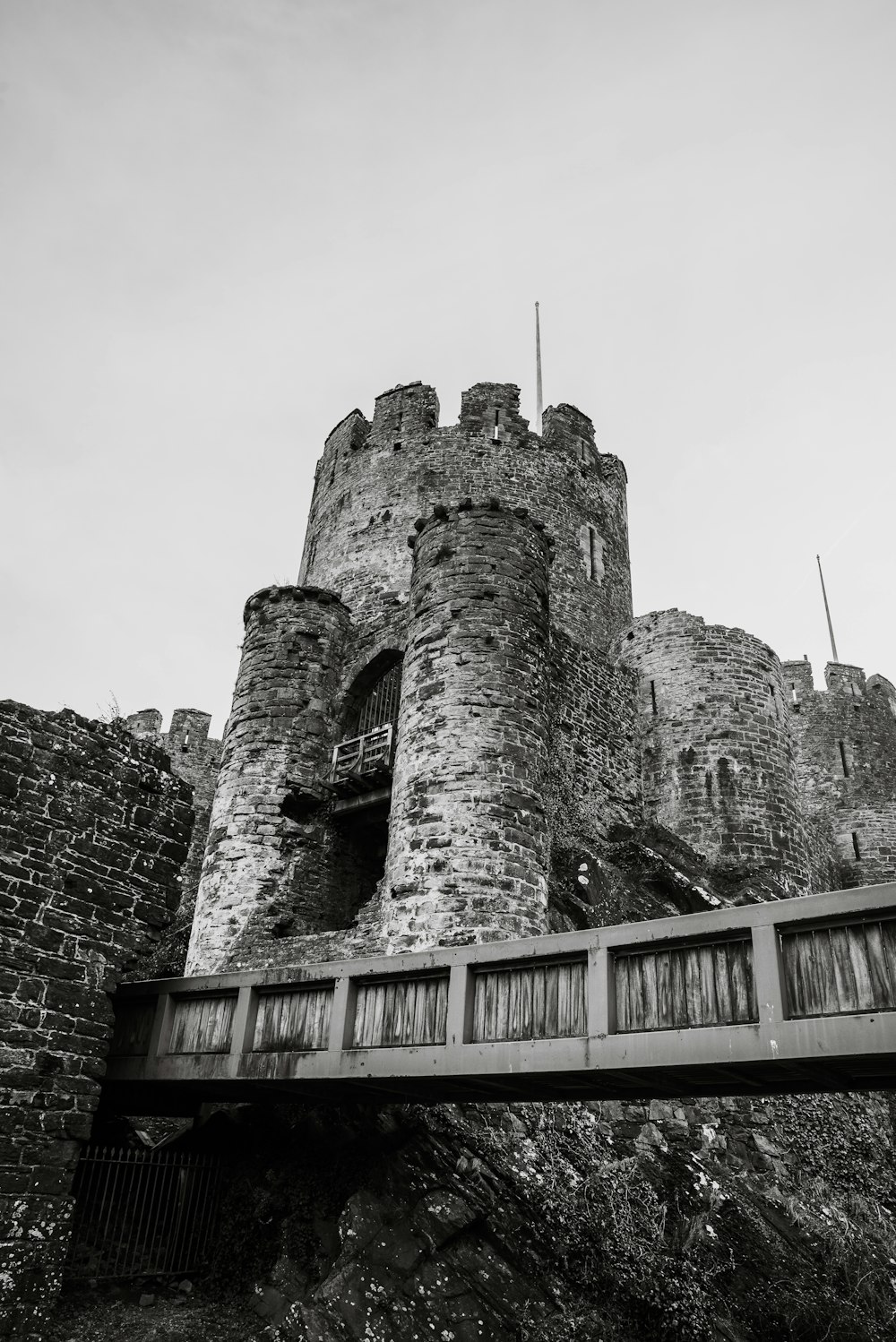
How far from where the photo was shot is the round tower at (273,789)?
14.9 metres

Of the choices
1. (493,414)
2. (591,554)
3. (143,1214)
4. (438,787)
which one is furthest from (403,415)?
(143,1214)

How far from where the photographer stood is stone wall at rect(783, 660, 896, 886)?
2352 centimetres

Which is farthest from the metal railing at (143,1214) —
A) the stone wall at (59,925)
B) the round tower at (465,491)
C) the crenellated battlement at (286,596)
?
the round tower at (465,491)

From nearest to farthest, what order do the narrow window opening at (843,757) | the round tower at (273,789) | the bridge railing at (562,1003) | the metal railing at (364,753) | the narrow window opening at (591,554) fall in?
the bridge railing at (562,1003) < the round tower at (273,789) < the metal railing at (364,753) < the narrow window opening at (591,554) < the narrow window opening at (843,757)

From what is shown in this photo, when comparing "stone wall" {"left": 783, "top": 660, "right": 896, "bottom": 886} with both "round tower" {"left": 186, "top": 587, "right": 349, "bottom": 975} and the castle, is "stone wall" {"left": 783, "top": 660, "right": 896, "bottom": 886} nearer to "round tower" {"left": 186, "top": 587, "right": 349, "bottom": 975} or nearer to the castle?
the castle

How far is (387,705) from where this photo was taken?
17047 millimetres

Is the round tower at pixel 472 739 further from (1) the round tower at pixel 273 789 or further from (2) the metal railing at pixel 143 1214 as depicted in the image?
(2) the metal railing at pixel 143 1214

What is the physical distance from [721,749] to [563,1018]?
510 inches

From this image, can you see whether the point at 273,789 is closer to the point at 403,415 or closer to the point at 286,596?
the point at 286,596

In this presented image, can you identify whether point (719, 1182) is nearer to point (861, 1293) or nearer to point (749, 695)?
point (861, 1293)

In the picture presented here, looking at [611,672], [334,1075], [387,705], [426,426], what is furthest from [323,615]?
[334,1075]

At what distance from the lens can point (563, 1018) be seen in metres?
6.93

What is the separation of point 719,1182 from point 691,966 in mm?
4413

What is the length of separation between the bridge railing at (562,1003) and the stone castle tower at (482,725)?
127 inches
